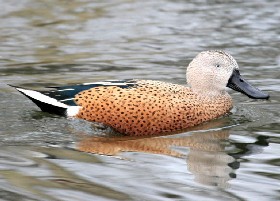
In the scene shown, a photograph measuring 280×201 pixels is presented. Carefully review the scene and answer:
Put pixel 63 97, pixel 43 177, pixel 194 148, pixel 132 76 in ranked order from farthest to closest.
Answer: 1. pixel 132 76
2. pixel 63 97
3. pixel 194 148
4. pixel 43 177

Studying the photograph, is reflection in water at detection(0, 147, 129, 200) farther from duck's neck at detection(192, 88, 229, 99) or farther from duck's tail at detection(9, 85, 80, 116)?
duck's neck at detection(192, 88, 229, 99)

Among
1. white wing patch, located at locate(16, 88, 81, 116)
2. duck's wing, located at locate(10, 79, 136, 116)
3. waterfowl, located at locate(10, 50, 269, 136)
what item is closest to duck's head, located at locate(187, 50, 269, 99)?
waterfowl, located at locate(10, 50, 269, 136)

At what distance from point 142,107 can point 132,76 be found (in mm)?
2066

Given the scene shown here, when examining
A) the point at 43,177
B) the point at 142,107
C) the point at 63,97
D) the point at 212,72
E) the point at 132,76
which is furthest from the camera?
the point at 132,76

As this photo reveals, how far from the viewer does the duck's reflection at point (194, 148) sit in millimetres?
5794

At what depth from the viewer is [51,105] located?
7242mm

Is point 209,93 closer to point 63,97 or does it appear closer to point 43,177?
point 63,97

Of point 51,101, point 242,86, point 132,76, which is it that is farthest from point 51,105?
point 132,76

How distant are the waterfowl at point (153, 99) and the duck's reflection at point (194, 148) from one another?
0.14m

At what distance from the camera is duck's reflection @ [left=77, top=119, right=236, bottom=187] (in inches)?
228

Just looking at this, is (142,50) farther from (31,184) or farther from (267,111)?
(31,184)

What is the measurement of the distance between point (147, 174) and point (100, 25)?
20.5 ft

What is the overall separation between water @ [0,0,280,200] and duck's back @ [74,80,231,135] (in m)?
0.11

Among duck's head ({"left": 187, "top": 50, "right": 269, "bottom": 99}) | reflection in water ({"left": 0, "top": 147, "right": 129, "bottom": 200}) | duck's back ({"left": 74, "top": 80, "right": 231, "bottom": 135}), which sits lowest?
reflection in water ({"left": 0, "top": 147, "right": 129, "bottom": 200})
